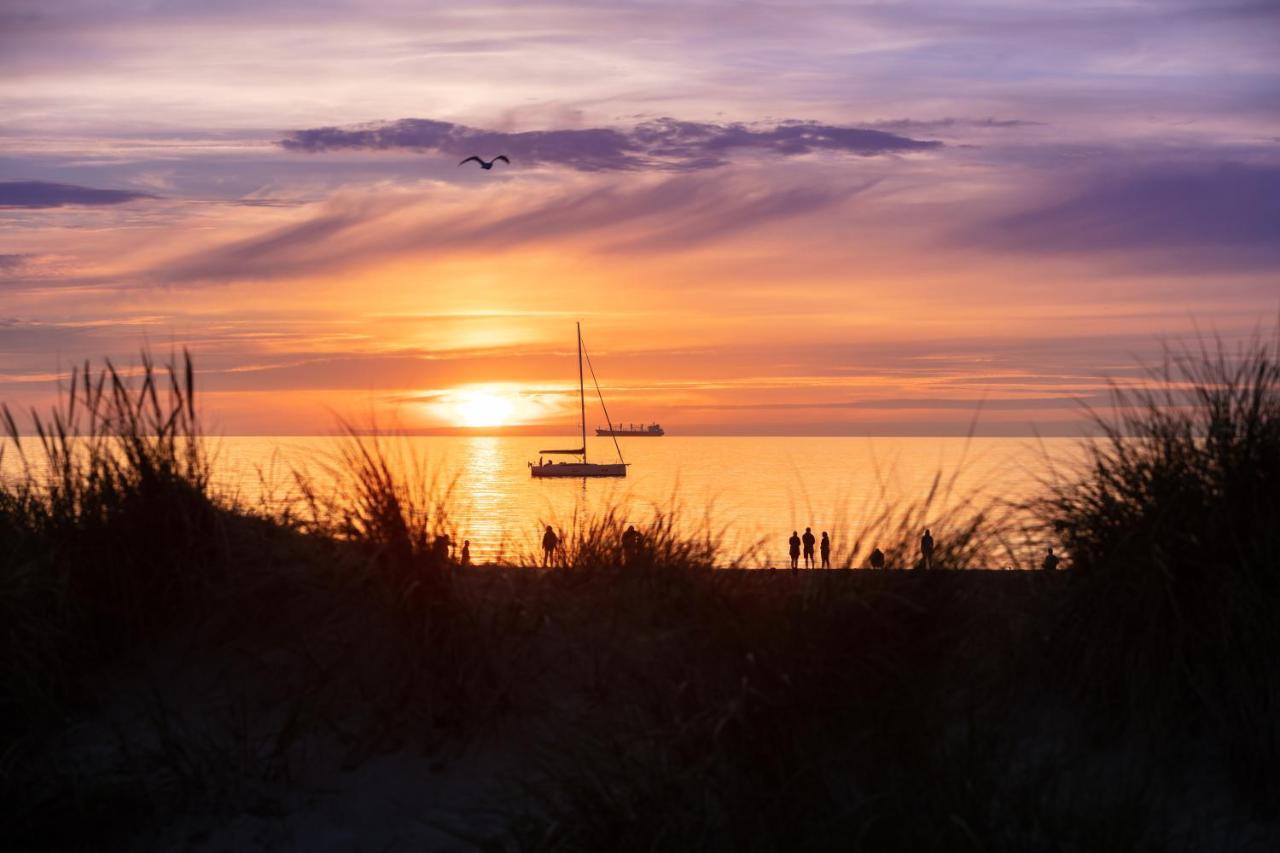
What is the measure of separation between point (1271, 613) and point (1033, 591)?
5.44ft

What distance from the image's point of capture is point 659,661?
769cm

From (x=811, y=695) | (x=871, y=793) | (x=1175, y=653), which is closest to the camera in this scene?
(x=871, y=793)

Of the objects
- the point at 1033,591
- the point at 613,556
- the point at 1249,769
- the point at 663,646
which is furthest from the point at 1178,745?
the point at 613,556

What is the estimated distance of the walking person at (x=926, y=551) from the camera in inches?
303

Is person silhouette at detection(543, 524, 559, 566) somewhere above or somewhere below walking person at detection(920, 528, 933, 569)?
below

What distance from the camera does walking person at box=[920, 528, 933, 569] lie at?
7.70m

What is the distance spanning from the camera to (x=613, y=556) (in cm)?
968

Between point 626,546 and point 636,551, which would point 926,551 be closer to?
point 636,551

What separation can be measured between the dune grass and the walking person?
91mm

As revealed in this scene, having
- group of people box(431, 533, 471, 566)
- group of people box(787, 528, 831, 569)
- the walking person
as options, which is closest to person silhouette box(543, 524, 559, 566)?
group of people box(431, 533, 471, 566)

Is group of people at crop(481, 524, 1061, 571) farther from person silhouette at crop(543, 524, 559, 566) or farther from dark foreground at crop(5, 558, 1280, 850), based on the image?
dark foreground at crop(5, 558, 1280, 850)

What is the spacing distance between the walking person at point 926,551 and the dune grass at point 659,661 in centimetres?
9

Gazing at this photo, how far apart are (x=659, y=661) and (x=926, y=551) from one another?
1.88 m

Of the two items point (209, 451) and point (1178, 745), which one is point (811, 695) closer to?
point (1178, 745)
